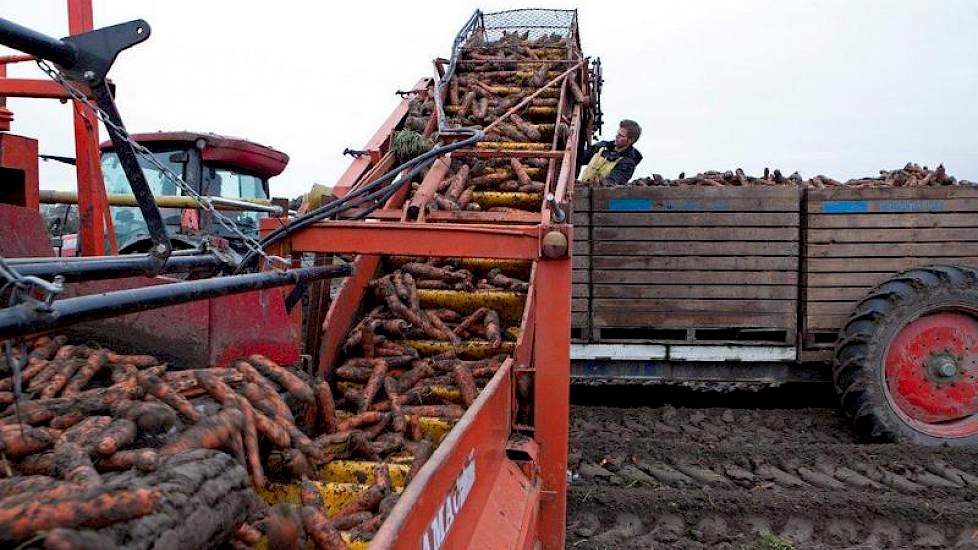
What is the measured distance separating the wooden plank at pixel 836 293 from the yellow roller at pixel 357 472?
4.70 metres

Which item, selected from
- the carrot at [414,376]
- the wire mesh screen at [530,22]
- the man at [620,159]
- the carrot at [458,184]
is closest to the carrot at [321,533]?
the carrot at [414,376]

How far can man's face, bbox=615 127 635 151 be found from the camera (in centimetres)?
766

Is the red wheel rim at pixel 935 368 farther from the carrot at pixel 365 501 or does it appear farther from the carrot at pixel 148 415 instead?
the carrot at pixel 148 415

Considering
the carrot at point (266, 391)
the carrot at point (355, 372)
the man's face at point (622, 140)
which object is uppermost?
the man's face at point (622, 140)

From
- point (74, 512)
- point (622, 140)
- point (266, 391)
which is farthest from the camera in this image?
point (622, 140)

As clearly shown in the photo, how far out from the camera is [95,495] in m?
1.52

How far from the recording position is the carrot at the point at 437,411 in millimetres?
3674

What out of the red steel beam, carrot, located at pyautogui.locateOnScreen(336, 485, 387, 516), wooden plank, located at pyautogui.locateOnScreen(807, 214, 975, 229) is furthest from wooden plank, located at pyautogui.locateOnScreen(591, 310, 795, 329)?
carrot, located at pyautogui.locateOnScreen(336, 485, 387, 516)

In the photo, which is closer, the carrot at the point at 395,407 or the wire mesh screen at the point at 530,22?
the carrot at the point at 395,407

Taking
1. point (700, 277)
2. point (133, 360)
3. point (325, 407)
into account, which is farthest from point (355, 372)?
point (700, 277)

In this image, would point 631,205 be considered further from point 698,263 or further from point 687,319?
point 687,319

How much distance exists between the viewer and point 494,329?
4.36 metres

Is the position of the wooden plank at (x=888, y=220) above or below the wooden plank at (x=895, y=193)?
below

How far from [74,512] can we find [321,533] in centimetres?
79
